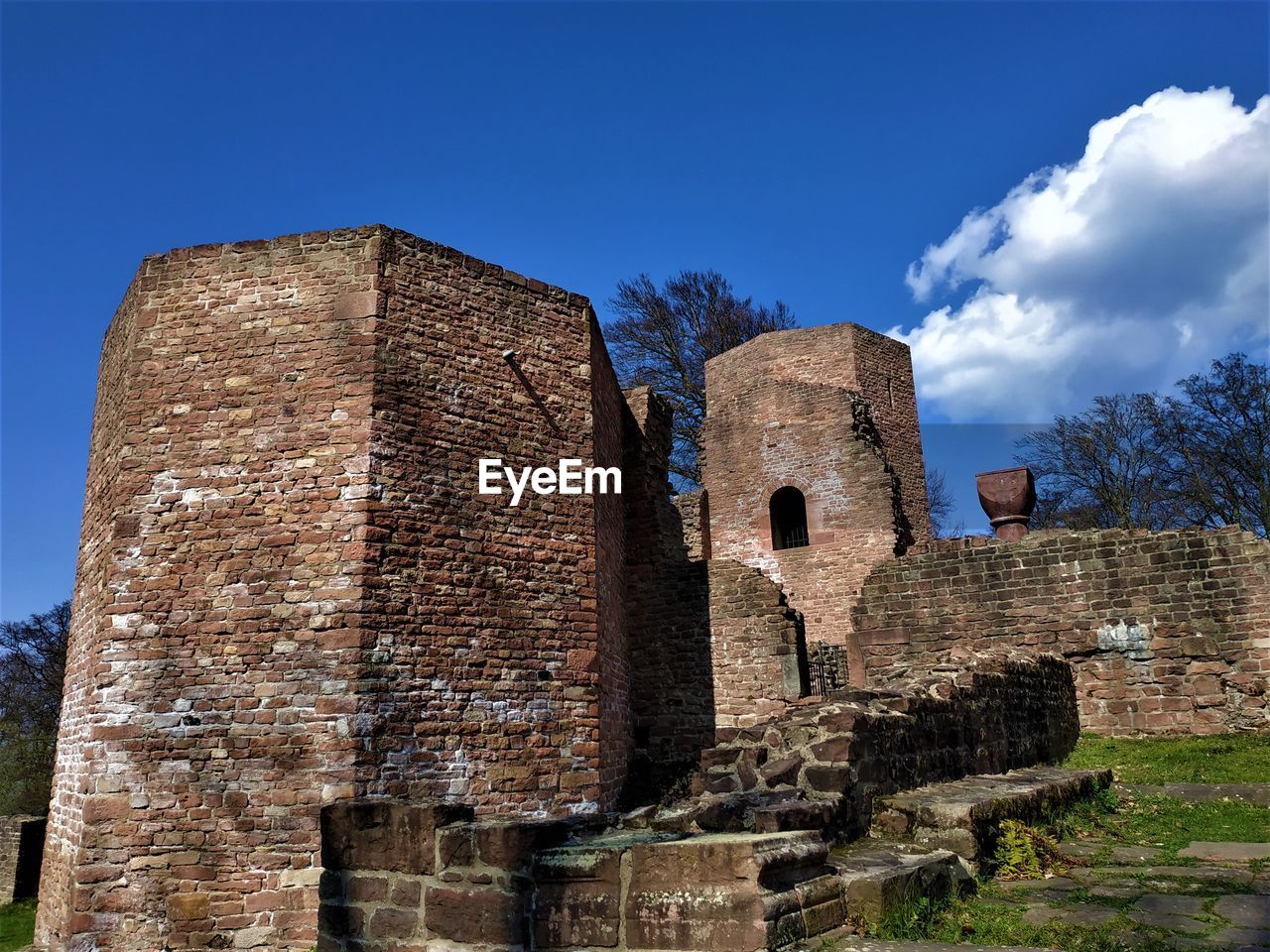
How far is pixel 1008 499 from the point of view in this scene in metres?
13.8

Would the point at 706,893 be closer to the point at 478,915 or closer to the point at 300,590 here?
the point at 478,915

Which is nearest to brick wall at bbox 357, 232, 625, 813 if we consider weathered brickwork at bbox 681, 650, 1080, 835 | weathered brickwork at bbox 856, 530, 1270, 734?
weathered brickwork at bbox 681, 650, 1080, 835

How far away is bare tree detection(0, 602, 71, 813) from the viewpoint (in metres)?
19.5

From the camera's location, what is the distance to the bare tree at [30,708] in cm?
1945

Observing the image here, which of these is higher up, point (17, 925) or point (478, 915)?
point (478, 915)

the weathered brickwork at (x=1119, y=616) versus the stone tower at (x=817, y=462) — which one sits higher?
the stone tower at (x=817, y=462)

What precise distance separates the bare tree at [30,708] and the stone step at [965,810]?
736 inches

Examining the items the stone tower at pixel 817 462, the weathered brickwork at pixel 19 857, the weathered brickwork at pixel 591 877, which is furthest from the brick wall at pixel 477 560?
the weathered brickwork at pixel 19 857

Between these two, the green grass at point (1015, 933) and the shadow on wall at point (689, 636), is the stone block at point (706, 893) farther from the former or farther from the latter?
the shadow on wall at point (689, 636)

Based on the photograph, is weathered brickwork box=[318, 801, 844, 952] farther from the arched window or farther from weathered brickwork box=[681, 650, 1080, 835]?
the arched window

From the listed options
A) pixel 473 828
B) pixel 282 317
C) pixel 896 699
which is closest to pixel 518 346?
→ pixel 282 317

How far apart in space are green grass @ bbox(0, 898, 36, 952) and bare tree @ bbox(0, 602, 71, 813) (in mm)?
3774

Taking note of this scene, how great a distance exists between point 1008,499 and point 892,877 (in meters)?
11.2

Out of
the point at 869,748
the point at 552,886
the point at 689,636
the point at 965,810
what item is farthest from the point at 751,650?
the point at 552,886
